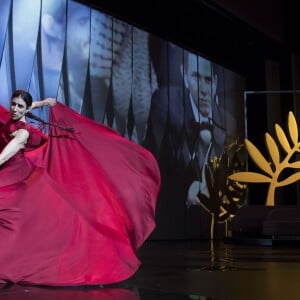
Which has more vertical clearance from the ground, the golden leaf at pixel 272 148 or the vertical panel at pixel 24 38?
the vertical panel at pixel 24 38

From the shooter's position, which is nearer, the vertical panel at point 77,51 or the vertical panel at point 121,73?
the vertical panel at point 77,51

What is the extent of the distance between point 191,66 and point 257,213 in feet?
12.8

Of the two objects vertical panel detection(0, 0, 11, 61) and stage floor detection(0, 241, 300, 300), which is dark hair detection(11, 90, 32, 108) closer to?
stage floor detection(0, 241, 300, 300)

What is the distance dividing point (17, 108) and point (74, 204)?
693 mm

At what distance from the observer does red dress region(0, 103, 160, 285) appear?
2.82 metres

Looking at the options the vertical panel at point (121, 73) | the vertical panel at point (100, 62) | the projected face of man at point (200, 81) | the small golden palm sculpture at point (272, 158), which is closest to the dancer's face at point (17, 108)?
the vertical panel at point (100, 62)

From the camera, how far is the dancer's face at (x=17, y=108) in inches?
116

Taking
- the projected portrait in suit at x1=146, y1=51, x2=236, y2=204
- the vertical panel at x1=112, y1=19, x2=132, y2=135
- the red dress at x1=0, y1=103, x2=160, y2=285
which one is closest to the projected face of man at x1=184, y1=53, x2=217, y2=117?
the projected portrait in suit at x1=146, y1=51, x2=236, y2=204

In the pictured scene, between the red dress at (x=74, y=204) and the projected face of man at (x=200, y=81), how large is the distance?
7150mm

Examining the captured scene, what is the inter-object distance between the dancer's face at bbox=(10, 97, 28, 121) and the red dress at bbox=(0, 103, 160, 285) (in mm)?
56

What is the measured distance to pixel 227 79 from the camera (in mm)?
11609

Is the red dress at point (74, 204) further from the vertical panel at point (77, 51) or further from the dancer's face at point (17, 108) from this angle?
the vertical panel at point (77, 51)

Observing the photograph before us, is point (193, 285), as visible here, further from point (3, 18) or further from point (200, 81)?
point (200, 81)

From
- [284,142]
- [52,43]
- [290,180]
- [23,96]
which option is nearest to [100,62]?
[52,43]
